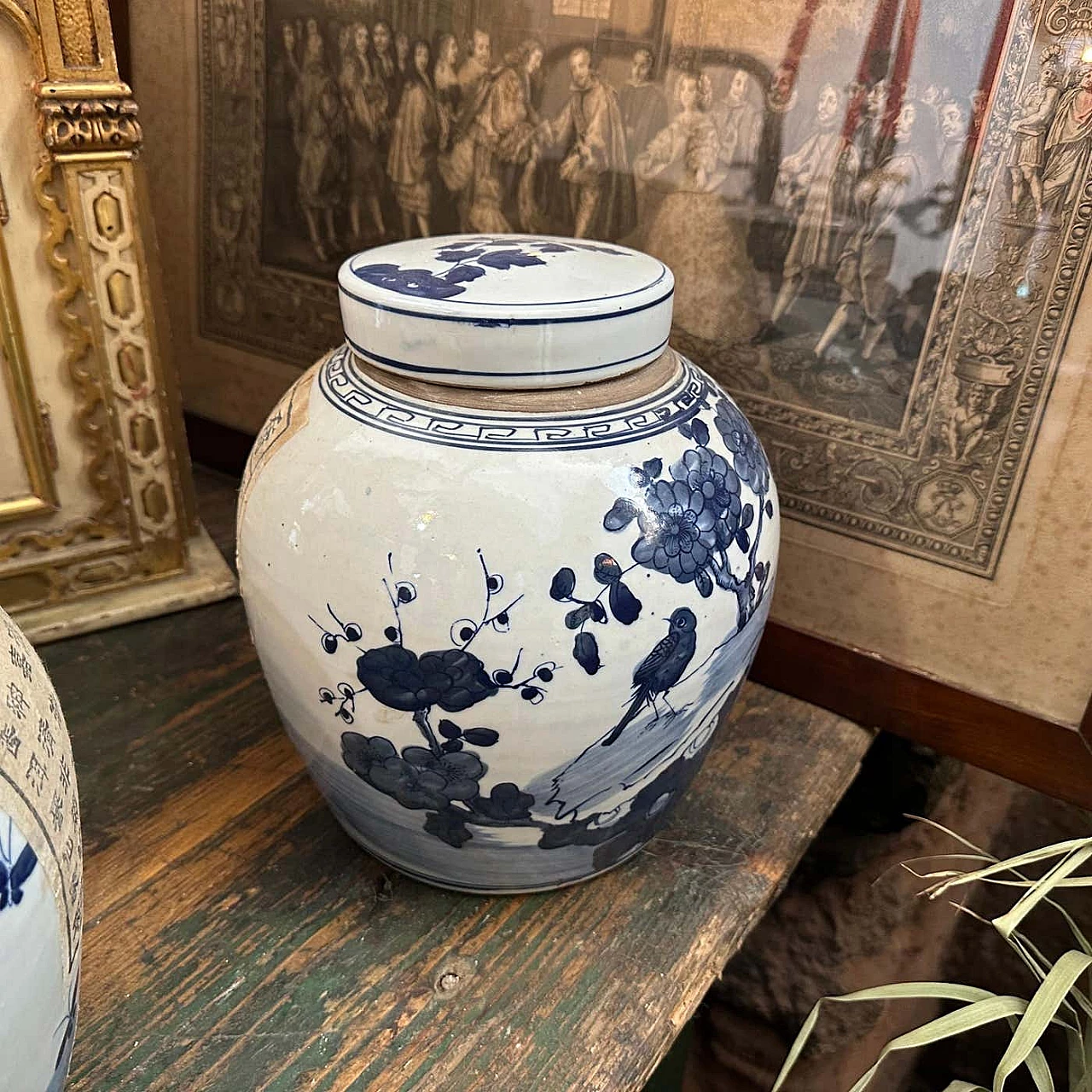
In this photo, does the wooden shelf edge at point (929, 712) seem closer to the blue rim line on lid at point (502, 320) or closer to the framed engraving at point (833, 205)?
the framed engraving at point (833, 205)

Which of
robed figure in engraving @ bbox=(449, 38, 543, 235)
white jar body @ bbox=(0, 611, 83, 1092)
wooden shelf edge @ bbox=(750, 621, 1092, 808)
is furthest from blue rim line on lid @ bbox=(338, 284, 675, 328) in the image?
wooden shelf edge @ bbox=(750, 621, 1092, 808)

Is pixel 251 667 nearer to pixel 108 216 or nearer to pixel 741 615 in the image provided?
pixel 108 216

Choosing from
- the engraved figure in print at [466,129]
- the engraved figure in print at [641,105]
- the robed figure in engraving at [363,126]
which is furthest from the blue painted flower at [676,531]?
the robed figure in engraving at [363,126]

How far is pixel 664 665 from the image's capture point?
2.37 feet

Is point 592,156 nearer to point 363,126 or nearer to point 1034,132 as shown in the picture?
point 363,126

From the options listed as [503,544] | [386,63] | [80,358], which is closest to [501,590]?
[503,544]

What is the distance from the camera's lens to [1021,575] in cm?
95

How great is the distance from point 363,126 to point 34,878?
93 centimetres

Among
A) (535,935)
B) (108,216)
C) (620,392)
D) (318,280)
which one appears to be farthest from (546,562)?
(318,280)

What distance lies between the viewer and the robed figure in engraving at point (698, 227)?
971 mm

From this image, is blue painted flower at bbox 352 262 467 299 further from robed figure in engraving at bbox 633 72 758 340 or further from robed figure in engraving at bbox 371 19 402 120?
robed figure in engraving at bbox 371 19 402 120

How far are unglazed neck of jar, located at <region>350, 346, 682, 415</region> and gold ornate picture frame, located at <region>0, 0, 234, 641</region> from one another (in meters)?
0.42

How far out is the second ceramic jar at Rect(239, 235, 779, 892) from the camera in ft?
2.23

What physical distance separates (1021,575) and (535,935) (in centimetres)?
54
